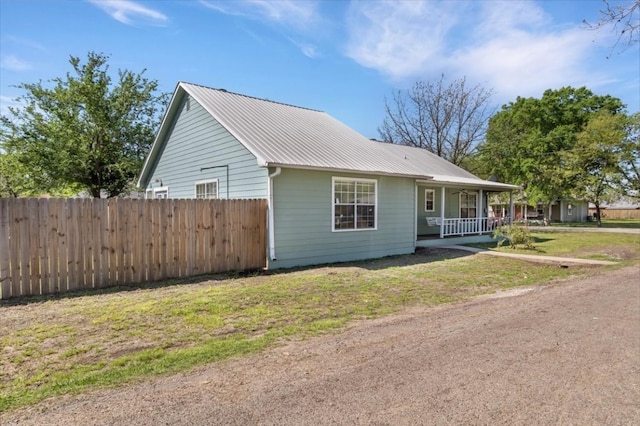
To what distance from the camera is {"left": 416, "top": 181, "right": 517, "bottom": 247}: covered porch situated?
17.3 meters

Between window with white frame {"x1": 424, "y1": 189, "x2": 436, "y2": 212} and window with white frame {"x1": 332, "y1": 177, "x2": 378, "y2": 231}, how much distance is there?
722 centimetres

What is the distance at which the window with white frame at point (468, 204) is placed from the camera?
829 inches

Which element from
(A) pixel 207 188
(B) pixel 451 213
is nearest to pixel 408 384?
(A) pixel 207 188

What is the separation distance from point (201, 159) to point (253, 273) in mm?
5601

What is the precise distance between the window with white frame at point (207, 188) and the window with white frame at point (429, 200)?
10937 mm

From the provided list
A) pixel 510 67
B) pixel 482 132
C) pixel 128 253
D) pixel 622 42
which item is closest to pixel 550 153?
pixel 482 132

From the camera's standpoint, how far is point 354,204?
40.3 ft

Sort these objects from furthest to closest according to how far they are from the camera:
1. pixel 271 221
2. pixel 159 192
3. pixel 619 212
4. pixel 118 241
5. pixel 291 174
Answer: pixel 619 212 → pixel 159 192 → pixel 291 174 → pixel 271 221 → pixel 118 241

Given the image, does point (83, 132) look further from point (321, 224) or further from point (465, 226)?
point (465, 226)

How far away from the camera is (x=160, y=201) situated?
28.6 feet

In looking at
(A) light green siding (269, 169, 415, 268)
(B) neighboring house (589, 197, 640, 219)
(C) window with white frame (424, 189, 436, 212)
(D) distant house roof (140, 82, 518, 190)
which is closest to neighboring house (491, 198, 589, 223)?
(B) neighboring house (589, 197, 640, 219)

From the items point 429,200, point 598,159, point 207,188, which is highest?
point 598,159

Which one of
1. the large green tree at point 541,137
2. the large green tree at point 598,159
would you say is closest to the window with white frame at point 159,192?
the large green tree at point 541,137

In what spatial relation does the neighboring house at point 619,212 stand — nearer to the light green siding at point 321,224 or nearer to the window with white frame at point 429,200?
the window with white frame at point 429,200
